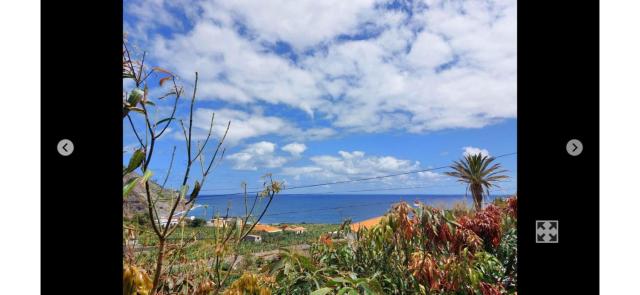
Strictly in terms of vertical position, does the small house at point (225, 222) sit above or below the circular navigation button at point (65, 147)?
below

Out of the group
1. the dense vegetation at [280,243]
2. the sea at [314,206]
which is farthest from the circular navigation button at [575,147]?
the sea at [314,206]

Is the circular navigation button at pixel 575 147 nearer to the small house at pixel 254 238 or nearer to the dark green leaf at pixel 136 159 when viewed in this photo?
the dark green leaf at pixel 136 159

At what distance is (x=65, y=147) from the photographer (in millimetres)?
752

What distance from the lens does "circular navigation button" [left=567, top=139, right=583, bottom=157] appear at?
2.43 ft

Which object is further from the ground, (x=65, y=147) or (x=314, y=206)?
(x=65, y=147)

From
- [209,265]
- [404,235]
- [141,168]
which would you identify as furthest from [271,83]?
[404,235]

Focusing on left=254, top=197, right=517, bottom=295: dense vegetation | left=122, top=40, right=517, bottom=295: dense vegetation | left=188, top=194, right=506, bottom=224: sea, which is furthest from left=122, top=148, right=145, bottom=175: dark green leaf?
left=254, top=197, right=517, bottom=295: dense vegetation

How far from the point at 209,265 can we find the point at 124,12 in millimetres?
923

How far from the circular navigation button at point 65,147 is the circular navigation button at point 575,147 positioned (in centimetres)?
80

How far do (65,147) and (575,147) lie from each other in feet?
2.69

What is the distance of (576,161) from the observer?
74 centimetres

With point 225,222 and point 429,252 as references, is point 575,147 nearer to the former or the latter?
point 225,222

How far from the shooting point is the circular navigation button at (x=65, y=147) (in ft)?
2.46

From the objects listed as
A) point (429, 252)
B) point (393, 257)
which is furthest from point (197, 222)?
point (429, 252)
